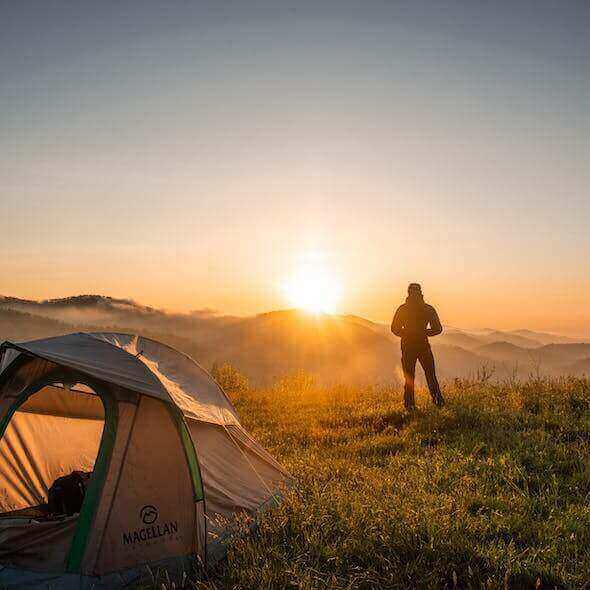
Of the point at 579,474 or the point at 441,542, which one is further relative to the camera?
the point at 579,474

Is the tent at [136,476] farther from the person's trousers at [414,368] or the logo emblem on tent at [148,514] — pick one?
the person's trousers at [414,368]

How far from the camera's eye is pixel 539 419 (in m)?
9.66

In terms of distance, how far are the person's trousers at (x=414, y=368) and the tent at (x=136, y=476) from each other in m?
5.31

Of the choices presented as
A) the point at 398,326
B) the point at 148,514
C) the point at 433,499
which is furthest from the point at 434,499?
the point at 398,326

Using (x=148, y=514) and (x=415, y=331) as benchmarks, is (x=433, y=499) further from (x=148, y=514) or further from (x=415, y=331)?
(x=415, y=331)

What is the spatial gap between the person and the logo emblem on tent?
7.16 meters

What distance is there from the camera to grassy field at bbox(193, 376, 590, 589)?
4707mm

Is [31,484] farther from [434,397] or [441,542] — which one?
[434,397]

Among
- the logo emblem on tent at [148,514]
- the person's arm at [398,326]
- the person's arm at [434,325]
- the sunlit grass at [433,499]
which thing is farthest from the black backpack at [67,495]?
the person's arm at [434,325]

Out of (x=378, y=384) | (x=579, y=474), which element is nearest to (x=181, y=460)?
(x=579, y=474)

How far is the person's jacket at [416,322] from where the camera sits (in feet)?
38.3

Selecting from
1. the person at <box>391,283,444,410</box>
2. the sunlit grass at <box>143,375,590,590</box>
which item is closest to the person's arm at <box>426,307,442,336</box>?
the person at <box>391,283,444,410</box>

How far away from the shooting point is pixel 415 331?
460 inches

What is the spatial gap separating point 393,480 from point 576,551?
92.6 inches
